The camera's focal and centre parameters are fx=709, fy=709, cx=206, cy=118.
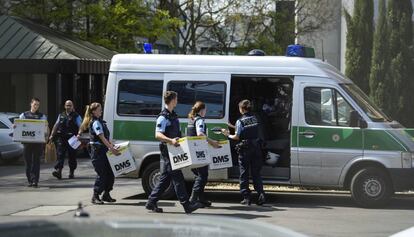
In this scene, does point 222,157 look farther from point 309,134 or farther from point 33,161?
point 33,161

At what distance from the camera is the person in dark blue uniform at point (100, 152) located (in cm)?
1159

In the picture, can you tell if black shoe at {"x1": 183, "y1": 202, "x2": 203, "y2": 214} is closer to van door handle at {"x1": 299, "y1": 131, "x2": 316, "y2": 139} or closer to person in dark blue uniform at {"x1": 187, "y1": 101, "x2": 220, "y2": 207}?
person in dark blue uniform at {"x1": 187, "y1": 101, "x2": 220, "y2": 207}

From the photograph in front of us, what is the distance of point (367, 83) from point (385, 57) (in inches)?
70.4

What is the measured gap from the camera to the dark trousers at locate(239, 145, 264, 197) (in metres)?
11.5

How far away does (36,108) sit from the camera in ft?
47.4

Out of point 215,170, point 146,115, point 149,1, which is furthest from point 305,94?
point 149,1

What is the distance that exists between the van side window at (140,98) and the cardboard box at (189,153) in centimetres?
165

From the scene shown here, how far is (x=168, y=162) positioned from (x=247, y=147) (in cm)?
156

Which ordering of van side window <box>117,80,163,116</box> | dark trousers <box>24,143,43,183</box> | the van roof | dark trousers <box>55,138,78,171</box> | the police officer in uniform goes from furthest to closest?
the police officer in uniform
dark trousers <box>55,138,78,171</box>
dark trousers <box>24,143,43,183</box>
van side window <box>117,80,163,116</box>
the van roof

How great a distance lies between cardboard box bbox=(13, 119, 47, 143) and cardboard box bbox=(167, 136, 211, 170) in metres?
4.43

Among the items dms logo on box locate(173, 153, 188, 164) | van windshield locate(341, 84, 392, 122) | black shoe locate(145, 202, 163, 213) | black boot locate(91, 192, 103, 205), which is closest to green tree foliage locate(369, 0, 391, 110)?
van windshield locate(341, 84, 392, 122)

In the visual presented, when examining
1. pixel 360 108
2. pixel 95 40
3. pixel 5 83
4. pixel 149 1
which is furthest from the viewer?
pixel 149 1

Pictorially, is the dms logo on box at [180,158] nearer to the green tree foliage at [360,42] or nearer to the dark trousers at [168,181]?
the dark trousers at [168,181]

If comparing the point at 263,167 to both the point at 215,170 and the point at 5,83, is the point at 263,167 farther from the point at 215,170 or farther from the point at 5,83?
the point at 5,83
